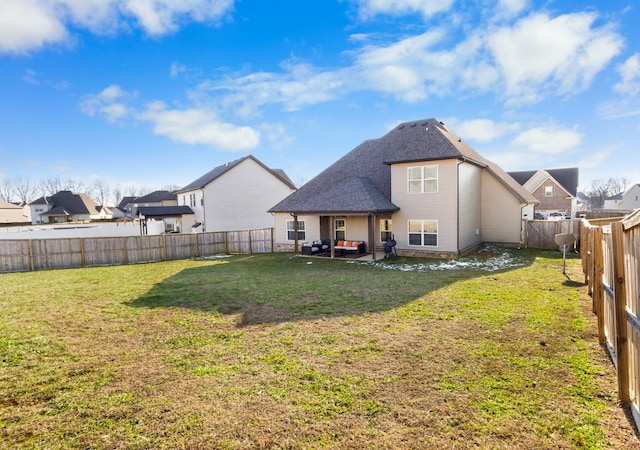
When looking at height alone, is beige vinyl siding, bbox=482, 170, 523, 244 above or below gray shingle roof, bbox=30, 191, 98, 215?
below

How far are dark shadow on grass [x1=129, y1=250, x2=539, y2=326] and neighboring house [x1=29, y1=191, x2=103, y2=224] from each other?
50744 millimetres

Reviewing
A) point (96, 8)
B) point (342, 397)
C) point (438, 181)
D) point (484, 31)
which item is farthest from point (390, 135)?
point (342, 397)

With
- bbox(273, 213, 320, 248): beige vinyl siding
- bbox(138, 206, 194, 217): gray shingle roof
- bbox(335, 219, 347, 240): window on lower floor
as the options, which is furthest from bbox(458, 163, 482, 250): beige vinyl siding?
bbox(138, 206, 194, 217): gray shingle roof

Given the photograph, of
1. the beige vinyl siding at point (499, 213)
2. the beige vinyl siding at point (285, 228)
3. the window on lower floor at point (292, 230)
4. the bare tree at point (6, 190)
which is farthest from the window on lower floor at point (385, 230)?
the bare tree at point (6, 190)

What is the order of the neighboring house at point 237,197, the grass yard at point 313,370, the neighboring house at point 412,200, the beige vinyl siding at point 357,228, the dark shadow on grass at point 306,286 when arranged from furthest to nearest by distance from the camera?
1. the neighboring house at point 237,197
2. the beige vinyl siding at point 357,228
3. the neighboring house at point 412,200
4. the dark shadow on grass at point 306,286
5. the grass yard at point 313,370

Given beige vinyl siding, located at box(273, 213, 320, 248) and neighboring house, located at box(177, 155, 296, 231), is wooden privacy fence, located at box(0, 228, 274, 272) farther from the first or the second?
neighboring house, located at box(177, 155, 296, 231)

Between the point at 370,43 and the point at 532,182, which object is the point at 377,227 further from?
the point at 532,182

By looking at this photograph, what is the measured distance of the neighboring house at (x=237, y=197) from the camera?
27.3m

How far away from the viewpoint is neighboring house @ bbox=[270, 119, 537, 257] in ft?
49.5

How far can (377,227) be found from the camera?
1731 cm

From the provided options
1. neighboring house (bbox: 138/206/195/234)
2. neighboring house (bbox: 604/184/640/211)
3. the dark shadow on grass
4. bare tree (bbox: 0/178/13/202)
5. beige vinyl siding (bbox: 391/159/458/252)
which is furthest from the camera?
bare tree (bbox: 0/178/13/202)

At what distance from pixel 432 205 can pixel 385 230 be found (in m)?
2.95

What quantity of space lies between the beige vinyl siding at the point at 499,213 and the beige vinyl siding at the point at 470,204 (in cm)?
41

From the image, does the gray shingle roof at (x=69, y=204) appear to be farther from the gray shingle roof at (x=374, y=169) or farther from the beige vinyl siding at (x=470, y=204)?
the beige vinyl siding at (x=470, y=204)
